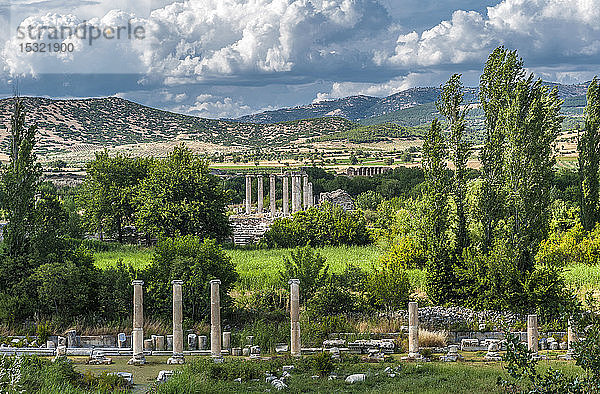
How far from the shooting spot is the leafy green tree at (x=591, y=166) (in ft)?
108

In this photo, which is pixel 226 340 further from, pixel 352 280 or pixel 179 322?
pixel 352 280

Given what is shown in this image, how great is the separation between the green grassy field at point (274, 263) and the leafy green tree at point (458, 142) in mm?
3168

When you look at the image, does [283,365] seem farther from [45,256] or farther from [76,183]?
[76,183]

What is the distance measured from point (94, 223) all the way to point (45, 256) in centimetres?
1895

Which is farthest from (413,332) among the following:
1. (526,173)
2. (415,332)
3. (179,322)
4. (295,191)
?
(295,191)

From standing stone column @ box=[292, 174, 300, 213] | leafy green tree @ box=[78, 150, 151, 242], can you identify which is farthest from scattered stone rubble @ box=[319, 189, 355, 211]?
leafy green tree @ box=[78, 150, 151, 242]

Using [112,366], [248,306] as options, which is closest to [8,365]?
[112,366]

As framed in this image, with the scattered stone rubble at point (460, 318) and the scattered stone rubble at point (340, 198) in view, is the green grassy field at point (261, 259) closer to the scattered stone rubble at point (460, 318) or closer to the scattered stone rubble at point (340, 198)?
the scattered stone rubble at point (460, 318)

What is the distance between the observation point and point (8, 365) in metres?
13.7

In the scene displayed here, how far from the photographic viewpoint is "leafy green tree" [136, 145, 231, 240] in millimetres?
34281

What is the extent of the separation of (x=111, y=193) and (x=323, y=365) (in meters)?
26.7

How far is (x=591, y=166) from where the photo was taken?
33062 millimetres

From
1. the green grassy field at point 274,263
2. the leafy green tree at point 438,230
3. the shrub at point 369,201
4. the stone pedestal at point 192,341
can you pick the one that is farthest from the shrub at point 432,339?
the shrub at point 369,201

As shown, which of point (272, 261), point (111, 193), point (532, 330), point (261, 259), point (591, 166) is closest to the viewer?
point (532, 330)
